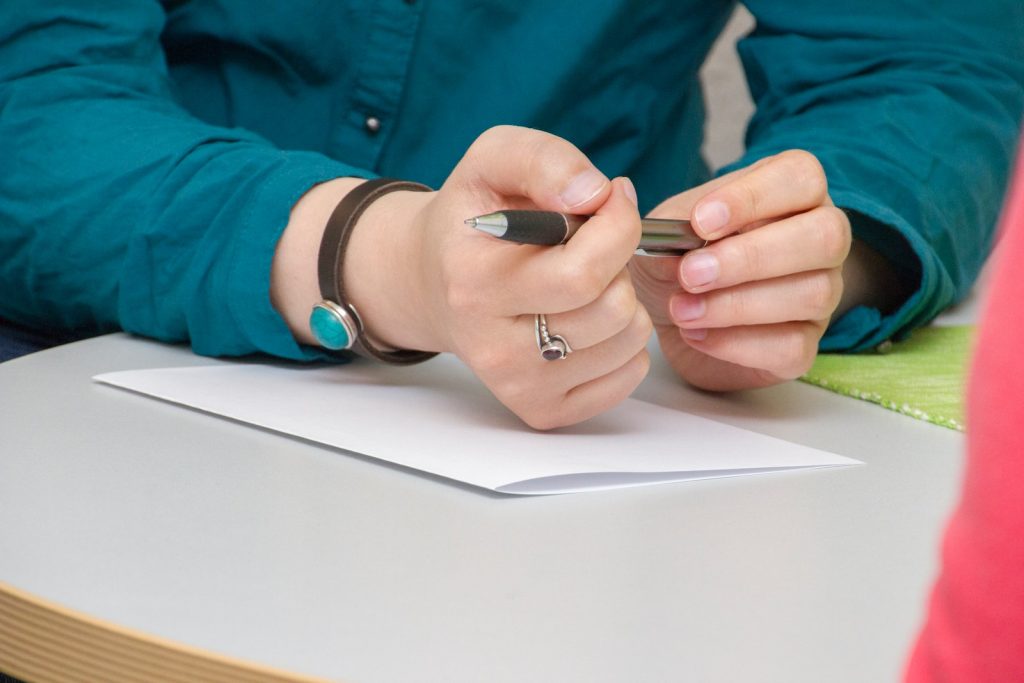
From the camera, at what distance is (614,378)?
57 cm

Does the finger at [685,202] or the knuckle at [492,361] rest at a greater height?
the finger at [685,202]

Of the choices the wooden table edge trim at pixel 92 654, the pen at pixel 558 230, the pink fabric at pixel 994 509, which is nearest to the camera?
the pink fabric at pixel 994 509

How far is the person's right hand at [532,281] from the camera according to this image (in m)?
0.51

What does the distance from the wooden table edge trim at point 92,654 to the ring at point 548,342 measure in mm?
267

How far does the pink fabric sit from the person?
317 mm

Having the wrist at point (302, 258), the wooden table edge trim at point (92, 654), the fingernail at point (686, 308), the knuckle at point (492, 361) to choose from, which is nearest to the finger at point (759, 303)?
the fingernail at point (686, 308)

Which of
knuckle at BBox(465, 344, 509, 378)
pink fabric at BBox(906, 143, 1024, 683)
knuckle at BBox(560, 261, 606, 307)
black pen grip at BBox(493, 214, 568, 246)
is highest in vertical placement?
pink fabric at BBox(906, 143, 1024, 683)

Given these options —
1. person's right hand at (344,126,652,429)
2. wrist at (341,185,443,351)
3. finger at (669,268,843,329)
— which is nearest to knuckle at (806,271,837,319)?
finger at (669,268,843,329)

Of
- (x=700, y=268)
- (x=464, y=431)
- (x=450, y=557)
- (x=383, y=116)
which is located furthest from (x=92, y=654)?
(x=383, y=116)

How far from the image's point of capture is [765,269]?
1.92 ft

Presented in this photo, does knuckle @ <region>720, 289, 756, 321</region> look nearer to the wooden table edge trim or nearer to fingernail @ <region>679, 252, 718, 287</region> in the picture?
fingernail @ <region>679, 252, 718, 287</region>

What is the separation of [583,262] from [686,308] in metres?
0.13

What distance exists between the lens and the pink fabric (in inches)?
6.9

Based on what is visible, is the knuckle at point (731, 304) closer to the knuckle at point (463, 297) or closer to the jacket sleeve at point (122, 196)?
Result: the knuckle at point (463, 297)
